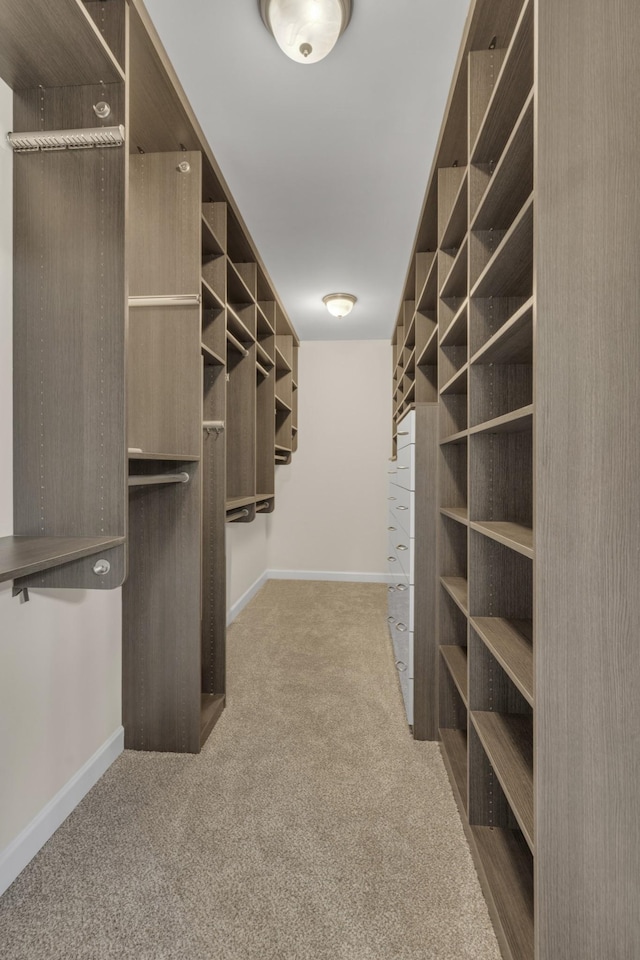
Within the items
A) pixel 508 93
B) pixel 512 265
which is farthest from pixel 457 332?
pixel 508 93

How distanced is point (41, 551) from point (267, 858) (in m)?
1.10

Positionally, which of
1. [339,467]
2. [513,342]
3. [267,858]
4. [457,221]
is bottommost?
[267,858]

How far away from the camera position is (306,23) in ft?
4.82

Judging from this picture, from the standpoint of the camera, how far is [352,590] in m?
4.73

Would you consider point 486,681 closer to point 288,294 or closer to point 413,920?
point 413,920

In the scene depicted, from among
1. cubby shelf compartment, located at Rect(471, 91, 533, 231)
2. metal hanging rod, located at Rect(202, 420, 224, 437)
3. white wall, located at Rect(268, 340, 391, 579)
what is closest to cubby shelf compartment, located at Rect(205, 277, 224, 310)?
metal hanging rod, located at Rect(202, 420, 224, 437)

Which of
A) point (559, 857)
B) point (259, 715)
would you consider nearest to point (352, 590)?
point (259, 715)

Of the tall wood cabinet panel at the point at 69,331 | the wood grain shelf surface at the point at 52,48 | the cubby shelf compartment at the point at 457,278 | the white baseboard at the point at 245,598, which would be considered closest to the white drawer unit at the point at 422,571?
the cubby shelf compartment at the point at 457,278

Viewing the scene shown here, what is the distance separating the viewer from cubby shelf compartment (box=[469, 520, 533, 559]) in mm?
1085

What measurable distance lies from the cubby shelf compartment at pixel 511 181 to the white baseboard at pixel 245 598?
118 inches

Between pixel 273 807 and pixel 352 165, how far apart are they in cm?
263

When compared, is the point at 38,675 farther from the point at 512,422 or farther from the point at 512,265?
the point at 512,265

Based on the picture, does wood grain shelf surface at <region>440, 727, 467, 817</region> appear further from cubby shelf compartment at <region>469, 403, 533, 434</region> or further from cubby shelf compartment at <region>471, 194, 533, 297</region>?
cubby shelf compartment at <region>471, 194, 533, 297</region>

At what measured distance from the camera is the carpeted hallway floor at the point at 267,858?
46.5 inches
